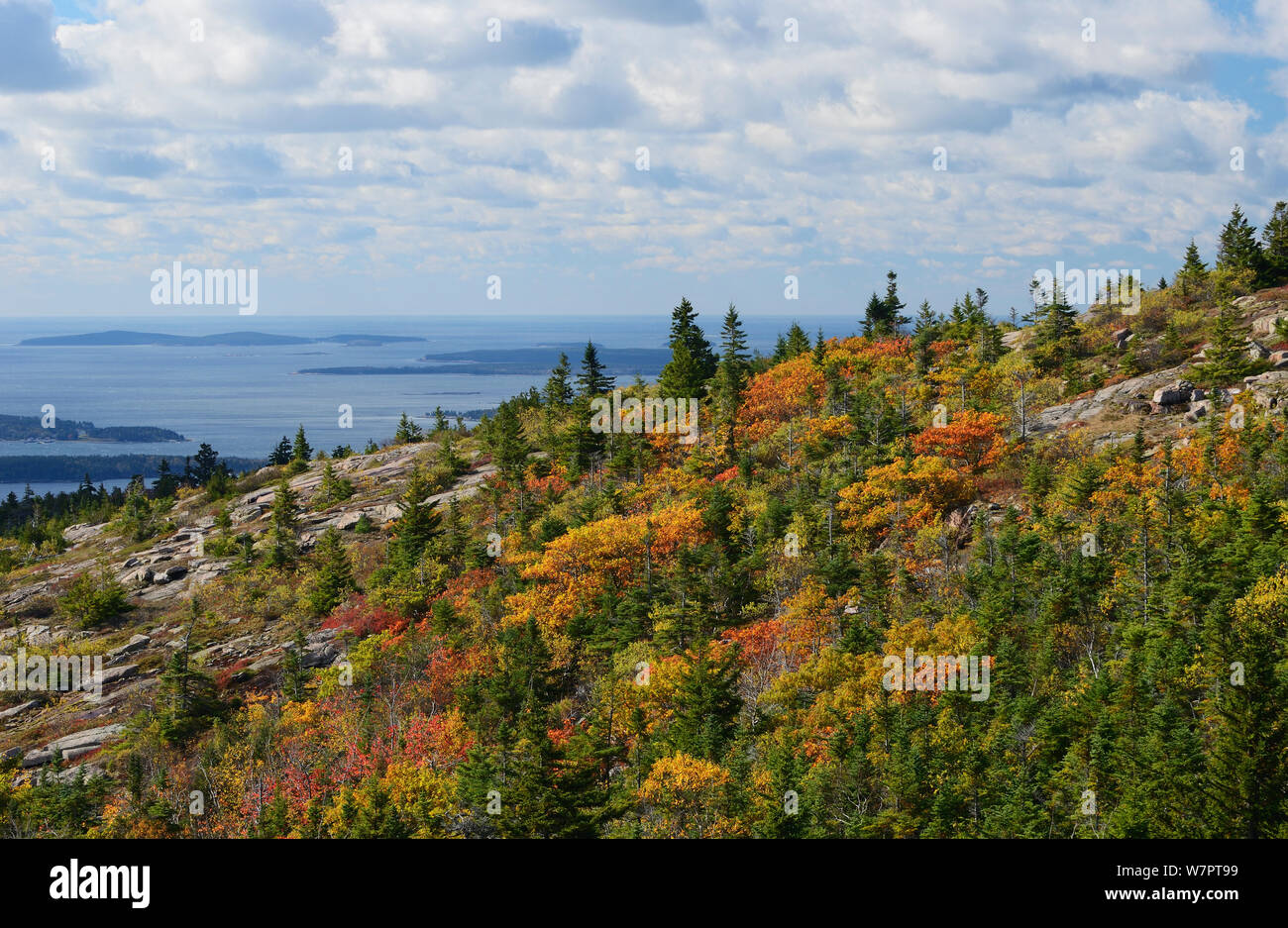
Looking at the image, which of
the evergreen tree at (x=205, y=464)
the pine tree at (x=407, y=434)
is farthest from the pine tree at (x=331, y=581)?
the evergreen tree at (x=205, y=464)

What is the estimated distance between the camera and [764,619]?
5772 cm

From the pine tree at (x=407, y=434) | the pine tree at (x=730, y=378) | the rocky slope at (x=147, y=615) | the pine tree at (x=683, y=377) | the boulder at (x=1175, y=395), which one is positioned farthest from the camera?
the pine tree at (x=407, y=434)

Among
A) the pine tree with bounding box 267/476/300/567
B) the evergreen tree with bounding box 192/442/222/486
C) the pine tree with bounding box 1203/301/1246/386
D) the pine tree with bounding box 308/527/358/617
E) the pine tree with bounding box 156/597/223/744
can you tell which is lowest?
the pine tree with bounding box 156/597/223/744

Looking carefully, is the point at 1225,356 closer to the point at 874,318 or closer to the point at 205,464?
the point at 874,318

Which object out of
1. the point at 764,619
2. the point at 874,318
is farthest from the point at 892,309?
the point at 764,619

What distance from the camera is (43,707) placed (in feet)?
220

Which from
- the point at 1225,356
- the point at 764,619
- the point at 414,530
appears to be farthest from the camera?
the point at 414,530

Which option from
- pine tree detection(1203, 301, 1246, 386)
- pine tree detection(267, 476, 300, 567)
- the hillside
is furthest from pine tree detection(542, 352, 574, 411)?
pine tree detection(1203, 301, 1246, 386)

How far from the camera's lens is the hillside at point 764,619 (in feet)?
122

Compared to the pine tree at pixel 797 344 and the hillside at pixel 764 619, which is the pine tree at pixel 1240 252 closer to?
the hillside at pixel 764 619

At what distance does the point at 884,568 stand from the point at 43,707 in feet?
193

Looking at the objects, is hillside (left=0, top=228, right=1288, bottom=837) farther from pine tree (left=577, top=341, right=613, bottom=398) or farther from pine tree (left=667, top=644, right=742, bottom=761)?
pine tree (left=577, top=341, right=613, bottom=398)

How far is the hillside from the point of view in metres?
37.2
